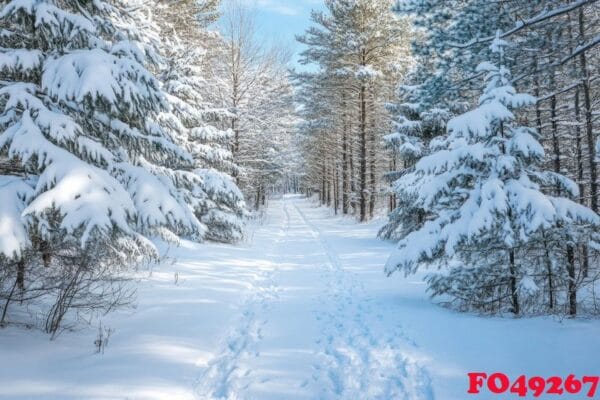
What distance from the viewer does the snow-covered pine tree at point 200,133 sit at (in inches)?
457

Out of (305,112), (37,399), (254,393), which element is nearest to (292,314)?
(254,393)

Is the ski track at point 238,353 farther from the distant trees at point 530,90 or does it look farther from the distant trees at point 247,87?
the distant trees at point 247,87

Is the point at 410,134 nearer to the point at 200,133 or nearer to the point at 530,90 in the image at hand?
the point at 530,90

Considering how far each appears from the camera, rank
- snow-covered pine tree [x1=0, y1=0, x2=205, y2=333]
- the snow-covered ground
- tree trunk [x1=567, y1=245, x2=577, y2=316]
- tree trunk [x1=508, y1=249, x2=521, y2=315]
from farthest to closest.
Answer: tree trunk [x1=508, y1=249, x2=521, y2=315], tree trunk [x1=567, y1=245, x2=577, y2=316], snow-covered pine tree [x1=0, y1=0, x2=205, y2=333], the snow-covered ground

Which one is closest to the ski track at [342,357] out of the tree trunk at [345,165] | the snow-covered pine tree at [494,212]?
the snow-covered pine tree at [494,212]

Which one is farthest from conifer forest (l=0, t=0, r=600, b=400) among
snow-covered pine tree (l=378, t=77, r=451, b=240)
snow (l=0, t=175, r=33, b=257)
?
snow-covered pine tree (l=378, t=77, r=451, b=240)

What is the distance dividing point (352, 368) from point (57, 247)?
4257 millimetres

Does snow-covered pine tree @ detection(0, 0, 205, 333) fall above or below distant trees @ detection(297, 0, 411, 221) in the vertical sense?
below

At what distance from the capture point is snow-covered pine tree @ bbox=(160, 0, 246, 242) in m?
11.6

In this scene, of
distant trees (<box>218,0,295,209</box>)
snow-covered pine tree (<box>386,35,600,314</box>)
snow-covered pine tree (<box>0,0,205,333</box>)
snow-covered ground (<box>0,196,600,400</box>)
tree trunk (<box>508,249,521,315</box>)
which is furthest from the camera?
distant trees (<box>218,0,295,209</box>)

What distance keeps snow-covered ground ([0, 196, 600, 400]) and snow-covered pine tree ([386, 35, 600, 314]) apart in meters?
0.61

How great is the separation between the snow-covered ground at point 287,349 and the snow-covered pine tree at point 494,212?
613mm

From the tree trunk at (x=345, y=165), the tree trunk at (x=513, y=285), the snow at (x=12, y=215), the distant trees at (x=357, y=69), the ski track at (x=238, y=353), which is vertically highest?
the distant trees at (x=357, y=69)

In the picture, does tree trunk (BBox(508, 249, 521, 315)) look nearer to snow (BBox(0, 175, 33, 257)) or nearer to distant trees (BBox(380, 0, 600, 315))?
distant trees (BBox(380, 0, 600, 315))
